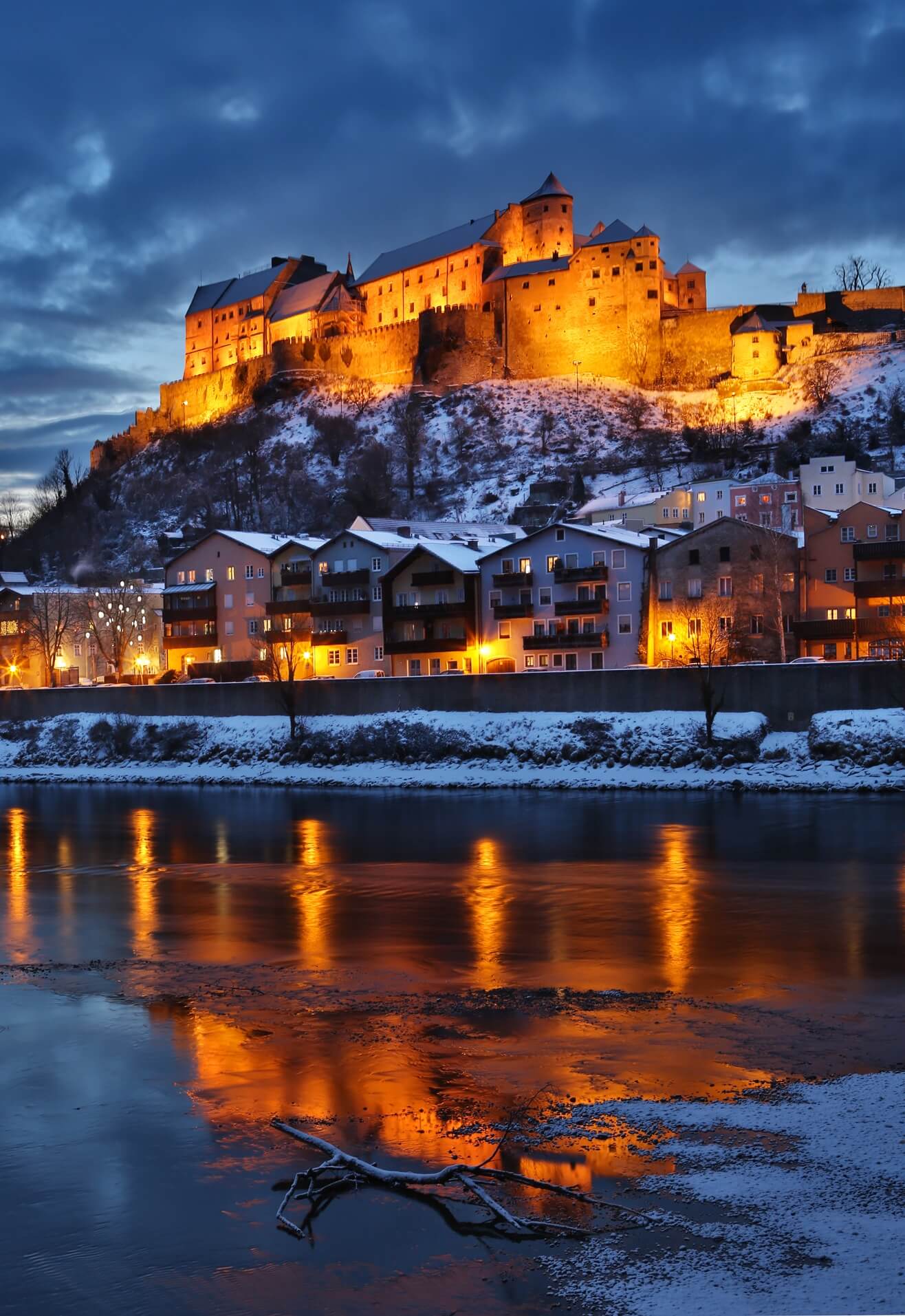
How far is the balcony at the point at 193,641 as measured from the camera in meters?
65.8

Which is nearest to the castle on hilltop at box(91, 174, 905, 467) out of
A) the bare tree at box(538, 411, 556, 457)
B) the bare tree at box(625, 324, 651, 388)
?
the bare tree at box(625, 324, 651, 388)

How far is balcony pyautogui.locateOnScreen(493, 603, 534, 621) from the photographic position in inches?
2164

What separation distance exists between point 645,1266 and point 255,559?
59.4m

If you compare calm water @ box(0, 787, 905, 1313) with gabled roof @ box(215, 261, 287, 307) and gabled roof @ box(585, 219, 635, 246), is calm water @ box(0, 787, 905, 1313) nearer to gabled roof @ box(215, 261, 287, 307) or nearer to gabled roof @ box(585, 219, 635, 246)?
gabled roof @ box(585, 219, 635, 246)

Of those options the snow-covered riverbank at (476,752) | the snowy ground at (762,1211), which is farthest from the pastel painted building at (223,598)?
the snowy ground at (762,1211)

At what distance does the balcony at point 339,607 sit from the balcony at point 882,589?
70.1 feet

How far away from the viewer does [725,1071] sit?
11.4 metres

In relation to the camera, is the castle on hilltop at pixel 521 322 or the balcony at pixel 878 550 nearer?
the balcony at pixel 878 550

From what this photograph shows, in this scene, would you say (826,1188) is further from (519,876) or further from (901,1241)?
(519,876)

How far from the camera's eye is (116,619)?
242 ft

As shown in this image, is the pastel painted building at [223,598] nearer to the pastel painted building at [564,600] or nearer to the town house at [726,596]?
the pastel painted building at [564,600]

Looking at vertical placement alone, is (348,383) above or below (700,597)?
above

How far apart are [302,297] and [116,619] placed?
7393 cm

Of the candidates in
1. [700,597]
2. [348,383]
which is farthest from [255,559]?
[348,383]
